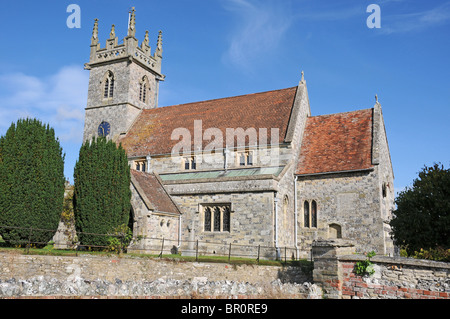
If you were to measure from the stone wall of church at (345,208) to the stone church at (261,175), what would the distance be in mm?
61

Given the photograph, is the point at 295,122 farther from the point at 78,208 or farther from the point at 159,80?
the point at 159,80

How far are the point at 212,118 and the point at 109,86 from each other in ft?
38.5

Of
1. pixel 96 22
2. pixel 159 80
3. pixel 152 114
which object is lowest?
pixel 152 114

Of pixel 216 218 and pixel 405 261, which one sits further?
pixel 216 218

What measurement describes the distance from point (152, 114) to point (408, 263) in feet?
90.8

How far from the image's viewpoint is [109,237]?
19.0 m

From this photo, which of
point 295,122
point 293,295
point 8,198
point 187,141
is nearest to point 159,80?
point 187,141

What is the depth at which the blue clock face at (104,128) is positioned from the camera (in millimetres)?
34688

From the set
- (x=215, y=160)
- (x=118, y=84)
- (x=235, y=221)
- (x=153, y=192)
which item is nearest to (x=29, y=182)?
(x=153, y=192)

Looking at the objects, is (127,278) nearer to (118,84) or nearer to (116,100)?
(116,100)

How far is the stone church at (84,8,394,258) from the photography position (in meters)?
22.9

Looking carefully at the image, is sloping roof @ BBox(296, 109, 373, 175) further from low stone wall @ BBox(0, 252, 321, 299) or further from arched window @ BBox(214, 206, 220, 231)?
low stone wall @ BBox(0, 252, 321, 299)

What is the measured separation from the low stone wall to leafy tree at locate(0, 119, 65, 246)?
336cm

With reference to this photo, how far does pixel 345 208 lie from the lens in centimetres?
Result: 2448
